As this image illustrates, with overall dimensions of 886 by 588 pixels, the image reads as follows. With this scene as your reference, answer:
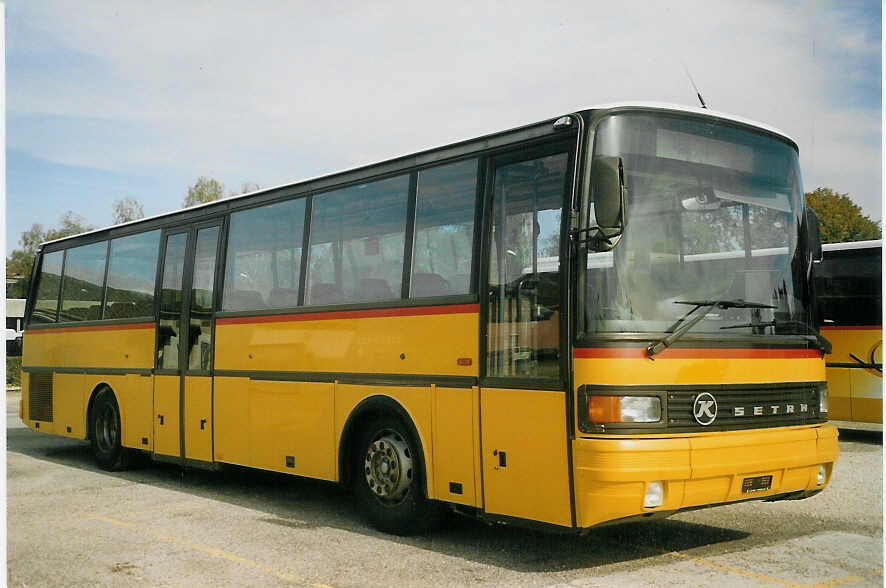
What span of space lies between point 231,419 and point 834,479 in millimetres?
6830

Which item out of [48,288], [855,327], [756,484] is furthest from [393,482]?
[855,327]

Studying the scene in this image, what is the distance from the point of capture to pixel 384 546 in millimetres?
7980

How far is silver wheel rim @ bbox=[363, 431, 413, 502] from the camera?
8.39m

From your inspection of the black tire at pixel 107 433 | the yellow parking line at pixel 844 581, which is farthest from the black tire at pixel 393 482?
the black tire at pixel 107 433

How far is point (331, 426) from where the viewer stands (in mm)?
9320

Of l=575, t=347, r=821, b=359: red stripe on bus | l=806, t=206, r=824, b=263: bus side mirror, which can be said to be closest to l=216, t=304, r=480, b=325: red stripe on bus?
l=575, t=347, r=821, b=359: red stripe on bus

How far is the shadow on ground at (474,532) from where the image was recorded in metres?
7.47

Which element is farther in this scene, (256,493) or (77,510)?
(256,493)

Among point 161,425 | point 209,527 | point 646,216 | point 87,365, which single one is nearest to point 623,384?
point 646,216

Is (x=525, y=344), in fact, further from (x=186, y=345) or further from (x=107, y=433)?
(x=107, y=433)

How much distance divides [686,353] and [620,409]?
2.09 ft

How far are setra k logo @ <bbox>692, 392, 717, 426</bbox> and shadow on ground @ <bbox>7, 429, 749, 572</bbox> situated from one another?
127cm

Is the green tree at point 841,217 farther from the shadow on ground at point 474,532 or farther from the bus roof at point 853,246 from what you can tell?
the shadow on ground at point 474,532

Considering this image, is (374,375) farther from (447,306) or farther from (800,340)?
(800,340)
